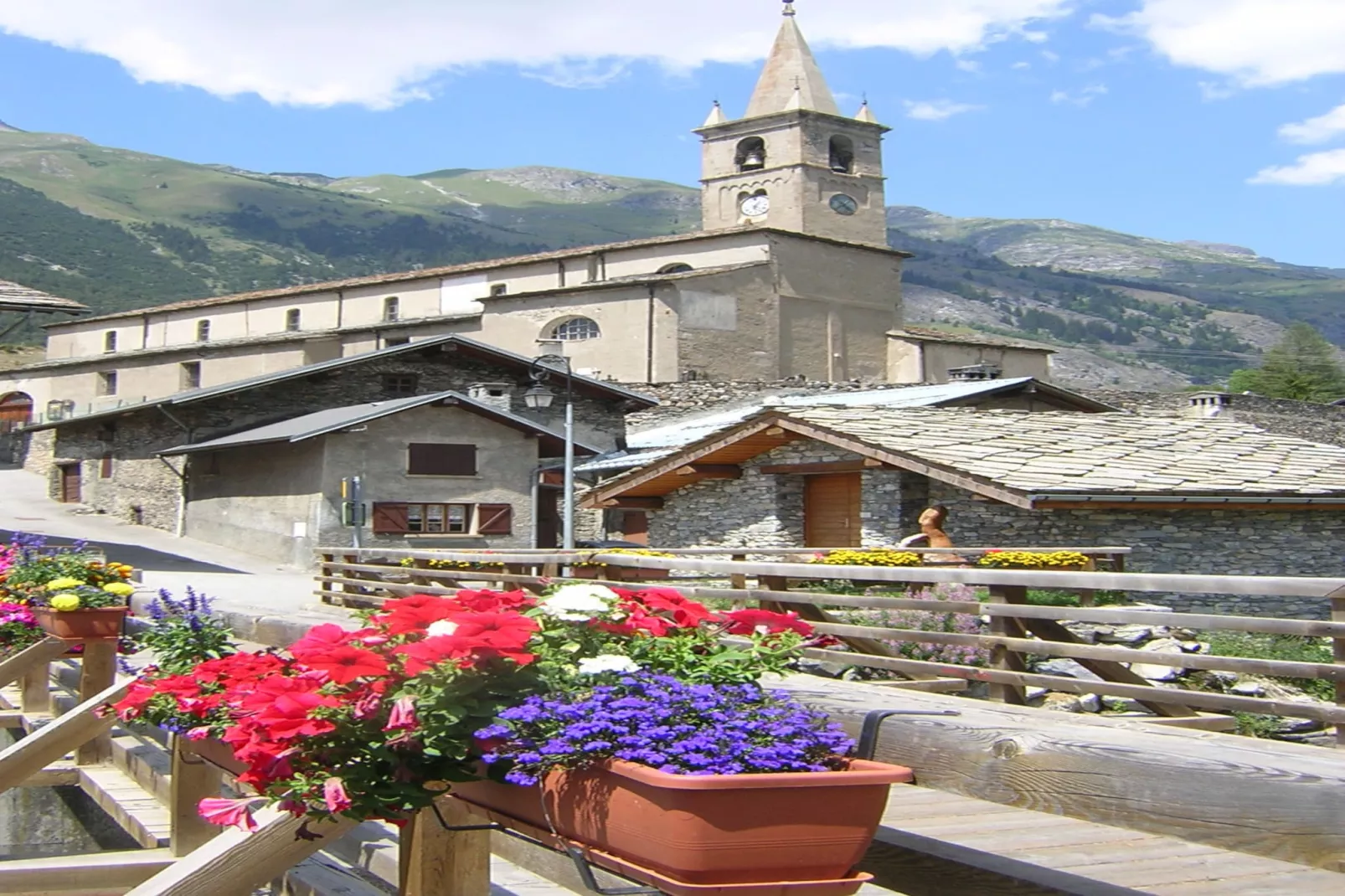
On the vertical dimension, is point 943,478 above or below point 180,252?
below

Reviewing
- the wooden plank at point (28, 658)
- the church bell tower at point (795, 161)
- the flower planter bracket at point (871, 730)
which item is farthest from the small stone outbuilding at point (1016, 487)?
the church bell tower at point (795, 161)

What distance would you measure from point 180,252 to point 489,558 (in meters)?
173

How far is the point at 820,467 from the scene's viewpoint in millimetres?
22875

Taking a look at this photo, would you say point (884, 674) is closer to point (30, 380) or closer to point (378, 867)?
point (378, 867)

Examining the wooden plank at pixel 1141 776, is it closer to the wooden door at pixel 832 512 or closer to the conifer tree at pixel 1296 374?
the wooden door at pixel 832 512

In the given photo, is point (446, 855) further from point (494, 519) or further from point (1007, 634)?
point (494, 519)

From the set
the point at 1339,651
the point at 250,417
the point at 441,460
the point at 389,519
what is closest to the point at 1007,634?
the point at 1339,651

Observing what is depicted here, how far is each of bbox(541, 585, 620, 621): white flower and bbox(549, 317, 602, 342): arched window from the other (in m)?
46.0

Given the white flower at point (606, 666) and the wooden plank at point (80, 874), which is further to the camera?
the wooden plank at point (80, 874)

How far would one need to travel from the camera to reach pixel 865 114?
6241cm

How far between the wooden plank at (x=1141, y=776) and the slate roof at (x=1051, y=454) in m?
16.1

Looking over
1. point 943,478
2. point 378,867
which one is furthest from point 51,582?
point 943,478

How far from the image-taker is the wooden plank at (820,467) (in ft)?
71.9

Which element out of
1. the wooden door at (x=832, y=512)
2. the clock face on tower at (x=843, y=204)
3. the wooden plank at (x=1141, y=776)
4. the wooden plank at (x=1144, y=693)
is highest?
the clock face on tower at (x=843, y=204)
